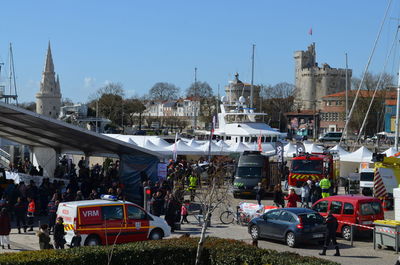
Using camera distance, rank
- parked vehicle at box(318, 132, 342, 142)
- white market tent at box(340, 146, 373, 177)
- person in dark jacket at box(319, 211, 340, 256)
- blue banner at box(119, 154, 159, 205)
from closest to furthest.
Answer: person in dark jacket at box(319, 211, 340, 256) < blue banner at box(119, 154, 159, 205) < white market tent at box(340, 146, 373, 177) < parked vehicle at box(318, 132, 342, 142)

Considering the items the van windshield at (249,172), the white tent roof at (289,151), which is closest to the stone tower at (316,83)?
the white tent roof at (289,151)

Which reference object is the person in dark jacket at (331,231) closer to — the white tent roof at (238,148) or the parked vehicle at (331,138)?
the white tent roof at (238,148)

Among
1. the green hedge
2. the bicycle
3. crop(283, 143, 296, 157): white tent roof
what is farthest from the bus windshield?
the green hedge

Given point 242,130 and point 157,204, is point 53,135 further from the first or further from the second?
point 242,130

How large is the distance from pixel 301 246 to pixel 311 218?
0.88 meters

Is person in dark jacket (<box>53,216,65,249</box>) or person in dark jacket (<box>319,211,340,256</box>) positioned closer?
person in dark jacket (<box>53,216,65,249</box>)

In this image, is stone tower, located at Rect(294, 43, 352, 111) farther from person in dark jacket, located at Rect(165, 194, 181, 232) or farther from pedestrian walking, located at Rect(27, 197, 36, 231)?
pedestrian walking, located at Rect(27, 197, 36, 231)

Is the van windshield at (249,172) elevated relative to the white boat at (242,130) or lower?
lower

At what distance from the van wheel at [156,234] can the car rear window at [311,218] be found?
410cm

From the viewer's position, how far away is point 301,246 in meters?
18.5

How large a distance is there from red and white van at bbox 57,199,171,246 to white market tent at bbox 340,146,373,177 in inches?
891

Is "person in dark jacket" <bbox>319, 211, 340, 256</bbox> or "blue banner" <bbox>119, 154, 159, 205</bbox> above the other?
"blue banner" <bbox>119, 154, 159, 205</bbox>

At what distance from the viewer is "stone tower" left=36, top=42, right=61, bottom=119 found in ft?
443

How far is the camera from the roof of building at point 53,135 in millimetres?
23094
